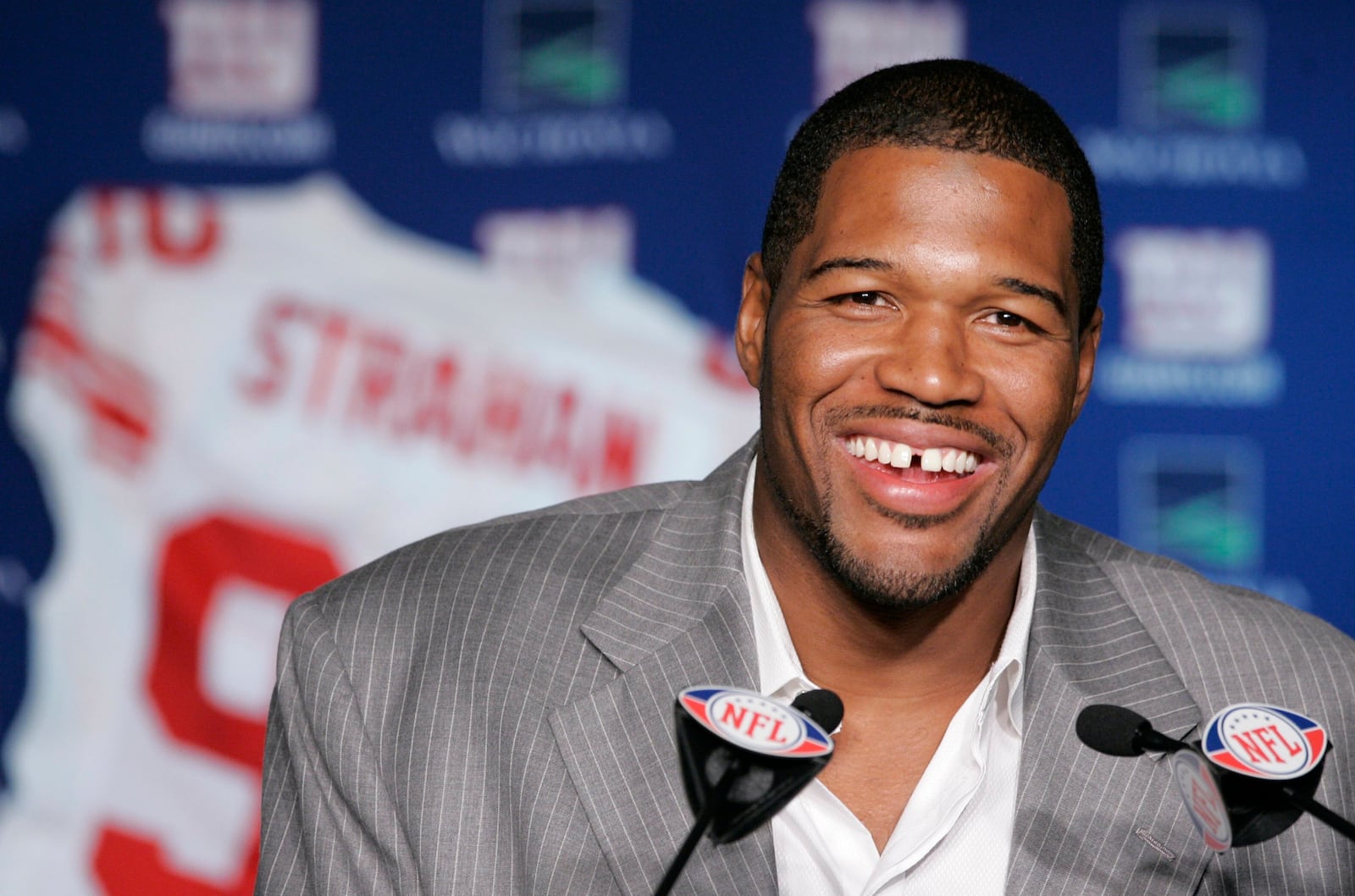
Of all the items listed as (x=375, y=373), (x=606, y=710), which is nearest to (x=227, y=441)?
(x=375, y=373)

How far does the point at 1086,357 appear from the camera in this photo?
5.97ft

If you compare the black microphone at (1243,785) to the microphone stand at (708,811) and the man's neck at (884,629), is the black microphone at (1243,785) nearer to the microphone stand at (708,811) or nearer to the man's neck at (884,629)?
the microphone stand at (708,811)

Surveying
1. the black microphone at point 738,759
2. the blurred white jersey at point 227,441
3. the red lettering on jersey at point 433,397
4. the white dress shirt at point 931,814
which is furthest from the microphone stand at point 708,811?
the red lettering on jersey at point 433,397

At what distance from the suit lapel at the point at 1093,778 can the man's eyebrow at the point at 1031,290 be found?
35cm

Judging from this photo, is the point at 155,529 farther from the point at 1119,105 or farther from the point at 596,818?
the point at 1119,105

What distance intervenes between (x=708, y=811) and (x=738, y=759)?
0.15 ft

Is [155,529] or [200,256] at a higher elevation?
[200,256]

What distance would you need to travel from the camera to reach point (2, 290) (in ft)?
10.3

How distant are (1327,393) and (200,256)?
2176 millimetres

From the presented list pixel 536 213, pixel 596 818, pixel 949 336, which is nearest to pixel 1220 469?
pixel 536 213

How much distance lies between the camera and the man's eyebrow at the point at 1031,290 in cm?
159

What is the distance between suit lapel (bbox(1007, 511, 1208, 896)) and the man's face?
6.6 inches

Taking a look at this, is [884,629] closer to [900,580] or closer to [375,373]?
[900,580]

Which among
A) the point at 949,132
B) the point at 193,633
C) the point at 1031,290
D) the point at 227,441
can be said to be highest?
the point at 949,132
